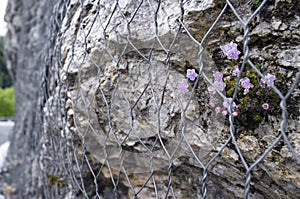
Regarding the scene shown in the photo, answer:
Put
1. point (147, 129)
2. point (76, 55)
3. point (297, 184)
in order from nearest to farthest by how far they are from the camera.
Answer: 1. point (297, 184)
2. point (147, 129)
3. point (76, 55)

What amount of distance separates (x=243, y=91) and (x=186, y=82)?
137mm

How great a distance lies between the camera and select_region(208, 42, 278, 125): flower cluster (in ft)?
2.27

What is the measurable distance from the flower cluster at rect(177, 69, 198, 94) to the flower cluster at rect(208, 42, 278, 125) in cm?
4

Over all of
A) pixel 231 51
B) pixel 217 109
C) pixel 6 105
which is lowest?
pixel 6 105

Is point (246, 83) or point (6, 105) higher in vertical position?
point (246, 83)

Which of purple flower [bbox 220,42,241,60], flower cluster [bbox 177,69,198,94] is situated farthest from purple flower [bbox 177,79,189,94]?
purple flower [bbox 220,42,241,60]

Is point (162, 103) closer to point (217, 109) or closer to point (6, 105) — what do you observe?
point (217, 109)

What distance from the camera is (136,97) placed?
0.89 metres

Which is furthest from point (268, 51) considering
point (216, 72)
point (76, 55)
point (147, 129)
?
point (76, 55)

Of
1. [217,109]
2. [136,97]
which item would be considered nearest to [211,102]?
[217,109]

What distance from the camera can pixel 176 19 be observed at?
792 millimetres

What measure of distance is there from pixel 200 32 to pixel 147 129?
0.28 meters

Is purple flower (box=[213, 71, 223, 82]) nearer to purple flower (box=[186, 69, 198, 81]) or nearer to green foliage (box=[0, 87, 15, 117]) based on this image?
purple flower (box=[186, 69, 198, 81])

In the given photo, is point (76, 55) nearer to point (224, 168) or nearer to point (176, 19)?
point (176, 19)
